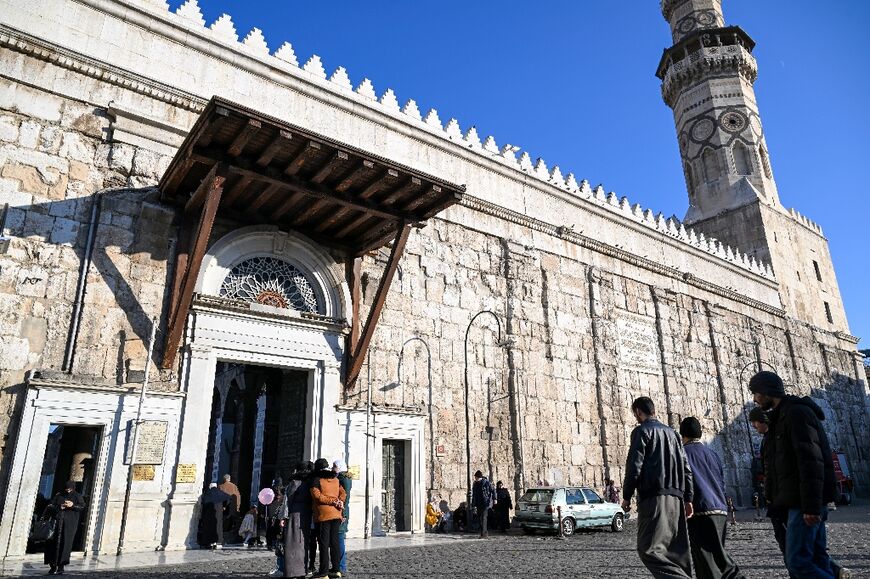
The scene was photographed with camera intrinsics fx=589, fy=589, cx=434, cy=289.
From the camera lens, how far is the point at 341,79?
1395cm

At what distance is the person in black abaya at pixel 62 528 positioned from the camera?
6.94 m

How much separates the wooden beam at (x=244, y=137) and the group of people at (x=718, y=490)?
23.2 feet

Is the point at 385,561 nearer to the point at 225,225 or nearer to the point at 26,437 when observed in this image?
the point at 26,437

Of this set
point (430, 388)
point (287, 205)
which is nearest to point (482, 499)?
point (430, 388)

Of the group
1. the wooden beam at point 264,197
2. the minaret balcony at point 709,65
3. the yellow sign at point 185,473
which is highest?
the minaret balcony at point 709,65

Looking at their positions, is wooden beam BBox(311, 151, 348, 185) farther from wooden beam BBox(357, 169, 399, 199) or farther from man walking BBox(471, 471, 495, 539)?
man walking BBox(471, 471, 495, 539)

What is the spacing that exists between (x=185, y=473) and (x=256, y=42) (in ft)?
29.4

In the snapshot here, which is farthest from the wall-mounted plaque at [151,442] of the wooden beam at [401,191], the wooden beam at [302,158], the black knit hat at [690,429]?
the black knit hat at [690,429]

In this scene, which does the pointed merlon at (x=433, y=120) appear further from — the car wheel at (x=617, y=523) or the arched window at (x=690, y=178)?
the arched window at (x=690, y=178)

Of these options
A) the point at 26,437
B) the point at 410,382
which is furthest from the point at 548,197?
the point at 26,437

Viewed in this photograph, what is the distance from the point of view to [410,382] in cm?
1286

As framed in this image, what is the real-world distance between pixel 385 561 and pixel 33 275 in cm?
696

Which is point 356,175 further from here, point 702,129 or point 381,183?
point 702,129

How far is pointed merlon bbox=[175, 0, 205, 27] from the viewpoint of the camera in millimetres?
11906
